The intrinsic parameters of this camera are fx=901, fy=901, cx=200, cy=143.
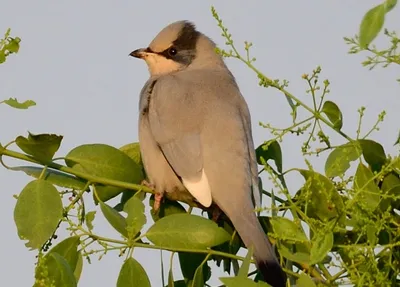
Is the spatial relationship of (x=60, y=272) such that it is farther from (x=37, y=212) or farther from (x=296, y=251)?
(x=296, y=251)

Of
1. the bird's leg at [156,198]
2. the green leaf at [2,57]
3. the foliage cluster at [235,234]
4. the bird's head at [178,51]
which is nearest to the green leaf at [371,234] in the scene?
the foliage cluster at [235,234]

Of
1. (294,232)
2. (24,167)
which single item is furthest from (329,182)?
(24,167)

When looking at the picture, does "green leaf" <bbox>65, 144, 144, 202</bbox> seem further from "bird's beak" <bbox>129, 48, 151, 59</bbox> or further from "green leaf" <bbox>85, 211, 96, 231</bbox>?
"bird's beak" <bbox>129, 48, 151, 59</bbox>

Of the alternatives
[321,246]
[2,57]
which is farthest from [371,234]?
[2,57]

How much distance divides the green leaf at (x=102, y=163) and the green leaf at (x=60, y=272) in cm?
73

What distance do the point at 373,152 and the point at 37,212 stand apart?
1.17m

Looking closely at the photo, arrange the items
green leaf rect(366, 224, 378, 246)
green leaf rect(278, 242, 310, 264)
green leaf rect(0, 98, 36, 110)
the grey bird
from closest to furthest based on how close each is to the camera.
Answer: green leaf rect(366, 224, 378, 246)
green leaf rect(278, 242, 310, 264)
green leaf rect(0, 98, 36, 110)
the grey bird

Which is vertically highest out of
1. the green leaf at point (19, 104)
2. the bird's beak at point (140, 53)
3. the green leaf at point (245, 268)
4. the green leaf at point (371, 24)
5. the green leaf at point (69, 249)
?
the bird's beak at point (140, 53)

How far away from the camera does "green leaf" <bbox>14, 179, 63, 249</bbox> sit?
9.73 ft

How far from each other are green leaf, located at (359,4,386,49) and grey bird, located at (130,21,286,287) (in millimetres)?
1343

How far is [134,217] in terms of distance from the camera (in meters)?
3.01

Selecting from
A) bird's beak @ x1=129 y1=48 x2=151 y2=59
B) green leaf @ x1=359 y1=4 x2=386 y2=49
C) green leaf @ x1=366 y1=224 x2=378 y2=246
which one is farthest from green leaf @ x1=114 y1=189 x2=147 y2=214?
bird's beak @ x1=129 y1=48 x2=151 y2=59

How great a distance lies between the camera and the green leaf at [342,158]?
3082mm

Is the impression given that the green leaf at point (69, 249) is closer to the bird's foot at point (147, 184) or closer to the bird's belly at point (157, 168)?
the bird's foot at point (147, 184)
